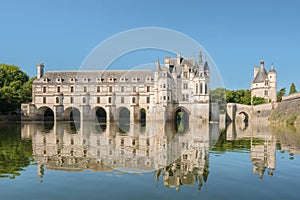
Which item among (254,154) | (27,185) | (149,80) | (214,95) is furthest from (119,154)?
(214,95)

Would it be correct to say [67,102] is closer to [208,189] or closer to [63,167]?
[63,167]

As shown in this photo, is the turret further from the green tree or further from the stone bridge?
the stone bridge

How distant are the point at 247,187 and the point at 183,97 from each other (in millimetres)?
42281

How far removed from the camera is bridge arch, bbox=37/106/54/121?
56.5 metres

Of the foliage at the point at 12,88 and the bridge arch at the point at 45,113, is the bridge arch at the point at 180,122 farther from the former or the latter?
the foliage at the point at 12,88

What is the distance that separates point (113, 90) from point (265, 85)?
3551cm

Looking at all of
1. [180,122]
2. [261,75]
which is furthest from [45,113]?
[261,75]

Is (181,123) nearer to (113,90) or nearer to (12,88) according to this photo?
(113,90)

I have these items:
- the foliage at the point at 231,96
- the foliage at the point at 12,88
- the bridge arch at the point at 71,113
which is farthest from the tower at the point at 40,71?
the foliage at the point at 231,96

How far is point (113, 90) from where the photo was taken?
55812 millimetres

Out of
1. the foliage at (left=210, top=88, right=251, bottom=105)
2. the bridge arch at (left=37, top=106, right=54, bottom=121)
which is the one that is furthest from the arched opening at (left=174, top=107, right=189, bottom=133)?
the bridge arch at (left=37, top=106, right=54, bottom=121)

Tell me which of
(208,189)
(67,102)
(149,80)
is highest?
(149,80)

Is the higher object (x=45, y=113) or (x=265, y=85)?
(x=265, y=85)

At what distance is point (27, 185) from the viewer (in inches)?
308
